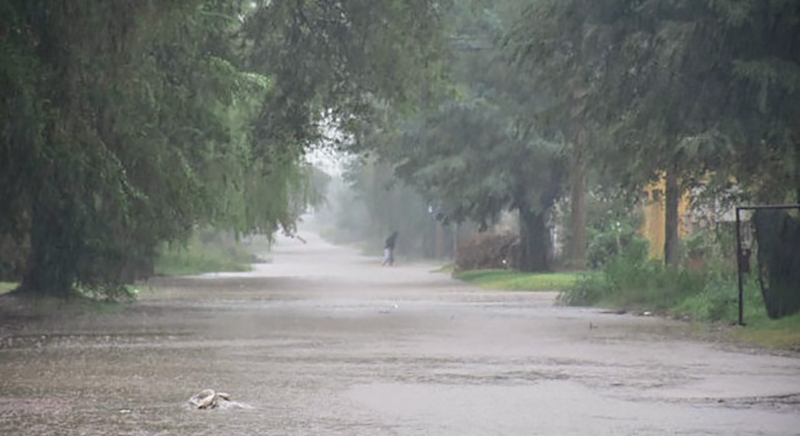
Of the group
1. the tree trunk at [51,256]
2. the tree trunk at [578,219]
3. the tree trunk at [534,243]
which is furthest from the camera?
the tree trunk at [534,243]

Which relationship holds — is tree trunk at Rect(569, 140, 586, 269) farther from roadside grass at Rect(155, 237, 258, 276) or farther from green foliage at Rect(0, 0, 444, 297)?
green foliage at Rect(0, 0, 444, 297)

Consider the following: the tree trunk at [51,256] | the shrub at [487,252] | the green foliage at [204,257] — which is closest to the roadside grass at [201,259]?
the green foliage at [204,257]

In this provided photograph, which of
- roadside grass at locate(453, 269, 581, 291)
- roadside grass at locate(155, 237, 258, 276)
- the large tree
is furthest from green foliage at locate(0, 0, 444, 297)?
roadside grass at locate(155, 237, 258, 276)

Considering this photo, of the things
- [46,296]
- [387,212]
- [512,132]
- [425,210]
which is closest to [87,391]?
[46,296]

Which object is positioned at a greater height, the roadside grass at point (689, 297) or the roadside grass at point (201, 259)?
the roadside grass at point (201, 259)

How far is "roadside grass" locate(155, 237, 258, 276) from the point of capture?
6650 centimetres

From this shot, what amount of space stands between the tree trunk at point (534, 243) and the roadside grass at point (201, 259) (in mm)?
11593

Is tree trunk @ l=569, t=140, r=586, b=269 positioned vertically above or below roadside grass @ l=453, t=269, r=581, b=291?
above

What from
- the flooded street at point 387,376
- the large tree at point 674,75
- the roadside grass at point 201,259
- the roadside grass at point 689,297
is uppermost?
the large tree at point 674,75

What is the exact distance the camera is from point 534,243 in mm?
58625

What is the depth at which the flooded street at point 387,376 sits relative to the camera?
1378 cm

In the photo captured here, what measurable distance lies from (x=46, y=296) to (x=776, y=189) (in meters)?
14.2

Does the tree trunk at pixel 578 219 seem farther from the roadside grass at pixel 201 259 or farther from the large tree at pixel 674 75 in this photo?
the large tree at pixel 674 75

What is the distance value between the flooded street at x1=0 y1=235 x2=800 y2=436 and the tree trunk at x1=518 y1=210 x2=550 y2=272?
25.6 meters
